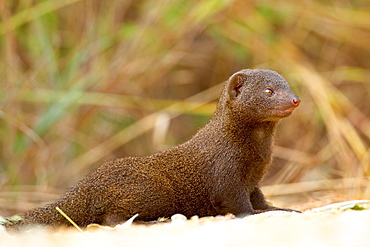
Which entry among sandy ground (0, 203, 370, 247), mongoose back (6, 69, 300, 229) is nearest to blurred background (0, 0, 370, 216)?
mongoose back (6, 69, 300, 229)

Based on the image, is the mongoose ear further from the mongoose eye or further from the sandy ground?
the sandy ground

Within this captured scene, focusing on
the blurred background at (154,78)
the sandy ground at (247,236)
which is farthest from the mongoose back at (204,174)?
the blurred background at (154,78)

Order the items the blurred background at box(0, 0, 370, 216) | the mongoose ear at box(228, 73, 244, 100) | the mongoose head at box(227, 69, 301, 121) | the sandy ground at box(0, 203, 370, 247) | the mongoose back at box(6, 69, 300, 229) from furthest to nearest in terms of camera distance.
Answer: the blurred background at box(0, 0, 370, 216) → the mongoose ear at box(228, 73, 244, 100) → the mongoose head at box(227, 69, 301, 121) → the mongoose back at box(6, 69, 300, 229) → the sandy ground at box(0, 203, 370, 247)

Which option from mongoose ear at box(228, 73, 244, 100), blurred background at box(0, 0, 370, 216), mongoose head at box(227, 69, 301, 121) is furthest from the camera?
blurred background at box(0, 0, 370, 216)

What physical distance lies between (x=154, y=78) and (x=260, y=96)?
2761 mm

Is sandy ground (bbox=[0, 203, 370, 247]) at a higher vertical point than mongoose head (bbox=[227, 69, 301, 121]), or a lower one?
lower

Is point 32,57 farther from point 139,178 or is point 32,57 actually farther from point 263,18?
point 139,178

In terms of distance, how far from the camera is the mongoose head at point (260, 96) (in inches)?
123

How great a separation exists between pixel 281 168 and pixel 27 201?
7.88 ft

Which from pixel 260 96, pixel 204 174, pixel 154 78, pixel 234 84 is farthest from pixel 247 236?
pixel 154 78

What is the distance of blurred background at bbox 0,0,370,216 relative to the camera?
480 cm

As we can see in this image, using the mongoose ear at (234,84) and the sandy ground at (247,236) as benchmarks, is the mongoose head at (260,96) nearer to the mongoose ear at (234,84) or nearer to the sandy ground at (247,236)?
the mongoose ear at (234,84)

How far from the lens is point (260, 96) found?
3201 mm

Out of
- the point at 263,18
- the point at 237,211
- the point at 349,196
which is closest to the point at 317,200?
the point at 349,196
